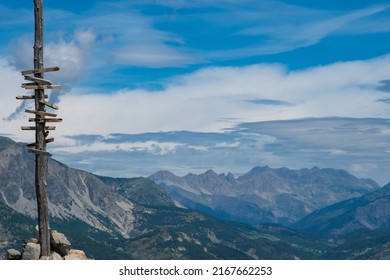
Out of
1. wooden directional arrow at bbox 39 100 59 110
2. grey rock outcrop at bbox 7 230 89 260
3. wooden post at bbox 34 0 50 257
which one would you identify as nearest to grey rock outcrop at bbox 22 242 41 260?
grey rock outcrop at bbox 7 230 89 260

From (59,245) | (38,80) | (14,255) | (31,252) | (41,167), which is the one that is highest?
(38,80)

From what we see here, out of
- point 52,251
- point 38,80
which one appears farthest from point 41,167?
point 52,251

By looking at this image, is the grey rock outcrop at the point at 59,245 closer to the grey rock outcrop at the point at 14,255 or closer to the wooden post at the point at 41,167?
the wooden post at the point at 41,167

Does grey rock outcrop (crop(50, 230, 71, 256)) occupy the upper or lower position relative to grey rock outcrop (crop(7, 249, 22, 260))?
upper

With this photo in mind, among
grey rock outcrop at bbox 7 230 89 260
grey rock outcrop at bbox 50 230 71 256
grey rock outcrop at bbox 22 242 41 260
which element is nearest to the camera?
grey rock outcrop at bbox 22 242 41 260

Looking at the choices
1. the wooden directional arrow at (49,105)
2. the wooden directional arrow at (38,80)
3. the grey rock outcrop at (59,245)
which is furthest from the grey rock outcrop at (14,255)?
the wooden directional arrow at (38,80)

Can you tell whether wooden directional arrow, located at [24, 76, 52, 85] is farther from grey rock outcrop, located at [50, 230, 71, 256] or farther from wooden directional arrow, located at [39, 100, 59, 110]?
grey rock outcrop, located at [50, 230, 71, 256]

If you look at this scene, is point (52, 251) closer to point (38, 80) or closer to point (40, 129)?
point (40, 129)

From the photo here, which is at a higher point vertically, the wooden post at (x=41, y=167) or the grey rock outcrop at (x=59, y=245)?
the wooden post at (x=41, y=167)

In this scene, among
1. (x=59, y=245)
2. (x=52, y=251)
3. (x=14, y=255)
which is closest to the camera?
(x=14, y=255)
